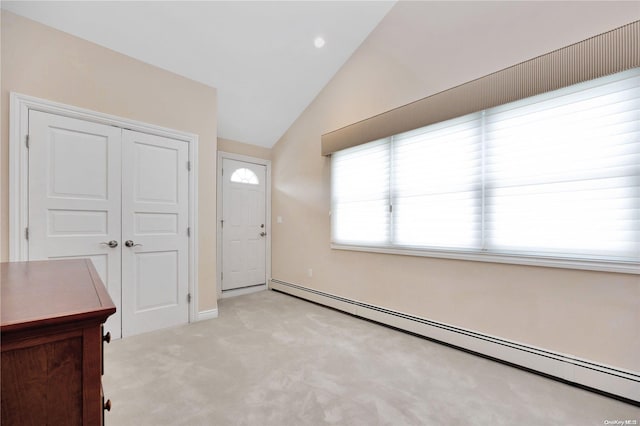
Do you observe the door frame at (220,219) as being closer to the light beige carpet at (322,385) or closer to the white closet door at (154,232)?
the white closet door at (154,232)

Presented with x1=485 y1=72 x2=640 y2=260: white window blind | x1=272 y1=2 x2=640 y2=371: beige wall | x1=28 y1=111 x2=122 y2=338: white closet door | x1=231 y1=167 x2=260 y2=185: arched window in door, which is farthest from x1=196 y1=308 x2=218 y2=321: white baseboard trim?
x1=485 y1=72 x2=640 y2=260: white window blind

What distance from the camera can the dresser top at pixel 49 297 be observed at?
0.65 meters

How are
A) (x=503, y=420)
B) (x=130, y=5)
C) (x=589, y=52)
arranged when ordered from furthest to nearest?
(x=130, y=5), (x=589, y=52), (x=503, y=420)

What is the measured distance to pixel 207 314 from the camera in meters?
3.26

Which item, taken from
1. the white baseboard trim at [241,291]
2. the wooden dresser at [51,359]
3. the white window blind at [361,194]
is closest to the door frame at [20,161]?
the wooden dresser at [51,359]

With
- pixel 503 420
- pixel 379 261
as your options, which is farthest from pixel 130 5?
pixel 503 420

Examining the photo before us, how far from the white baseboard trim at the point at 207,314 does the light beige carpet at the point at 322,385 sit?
37 centimetres

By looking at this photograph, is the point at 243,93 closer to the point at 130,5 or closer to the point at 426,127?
the point at 130,5

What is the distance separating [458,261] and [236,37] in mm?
3196

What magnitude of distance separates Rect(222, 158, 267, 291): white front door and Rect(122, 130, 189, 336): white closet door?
106 cm

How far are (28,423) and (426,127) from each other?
303 cm

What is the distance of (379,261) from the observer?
125 inches

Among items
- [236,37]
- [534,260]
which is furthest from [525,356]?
[236,37]

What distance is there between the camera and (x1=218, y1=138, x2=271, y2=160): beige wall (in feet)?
13.7
